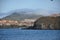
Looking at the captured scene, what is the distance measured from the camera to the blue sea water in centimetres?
321

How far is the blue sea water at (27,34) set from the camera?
321 centimetres

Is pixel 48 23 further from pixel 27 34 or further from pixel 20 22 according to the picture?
pixel 20 22

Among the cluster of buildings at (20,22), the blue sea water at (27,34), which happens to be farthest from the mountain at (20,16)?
the blue sea water at (27,34)

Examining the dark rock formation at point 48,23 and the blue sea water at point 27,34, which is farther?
the dark rock formation at point 48,23

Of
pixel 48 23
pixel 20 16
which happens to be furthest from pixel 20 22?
pixel 48 23

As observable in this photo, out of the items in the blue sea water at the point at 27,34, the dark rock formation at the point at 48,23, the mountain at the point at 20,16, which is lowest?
the blue sea water at the point at 27,34

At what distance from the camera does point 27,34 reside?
3.24 meters

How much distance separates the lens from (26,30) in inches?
129

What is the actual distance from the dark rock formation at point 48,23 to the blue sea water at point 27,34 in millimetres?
107

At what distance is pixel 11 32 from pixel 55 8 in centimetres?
121

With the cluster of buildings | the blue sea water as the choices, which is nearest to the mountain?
the cluster of buildings

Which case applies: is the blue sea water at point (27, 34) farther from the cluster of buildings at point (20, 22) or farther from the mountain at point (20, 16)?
the mountain at point (20, 16)

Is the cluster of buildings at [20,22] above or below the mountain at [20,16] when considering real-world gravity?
below

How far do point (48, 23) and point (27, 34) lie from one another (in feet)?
1.89
